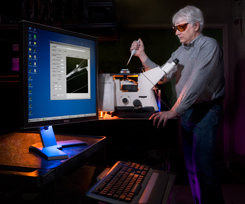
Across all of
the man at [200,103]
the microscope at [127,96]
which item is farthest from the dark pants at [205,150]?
the microscope at [127,96]

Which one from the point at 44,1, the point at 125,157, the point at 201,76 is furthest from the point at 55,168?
the point at 44,1

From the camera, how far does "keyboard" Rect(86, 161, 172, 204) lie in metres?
0.60

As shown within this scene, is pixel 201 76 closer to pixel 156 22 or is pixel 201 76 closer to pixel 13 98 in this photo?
pixel 156 22

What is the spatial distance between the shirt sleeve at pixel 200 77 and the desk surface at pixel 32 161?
2.17 ft

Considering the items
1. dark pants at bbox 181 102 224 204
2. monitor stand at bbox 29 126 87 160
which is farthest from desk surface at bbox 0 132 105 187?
dark pants at bbox 181 102 224 204

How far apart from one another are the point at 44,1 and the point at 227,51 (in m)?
2.39

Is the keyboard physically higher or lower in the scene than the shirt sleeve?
lower

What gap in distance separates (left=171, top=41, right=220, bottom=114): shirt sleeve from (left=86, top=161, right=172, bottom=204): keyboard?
711 millimetres

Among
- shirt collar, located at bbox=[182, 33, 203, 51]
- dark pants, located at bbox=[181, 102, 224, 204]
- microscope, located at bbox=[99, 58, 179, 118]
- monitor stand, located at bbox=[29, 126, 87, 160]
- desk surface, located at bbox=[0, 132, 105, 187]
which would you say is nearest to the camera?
desk surface, located at bbox=[0, 132, 105, 187]

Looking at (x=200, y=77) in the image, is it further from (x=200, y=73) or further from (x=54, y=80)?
(x=54, y=80)

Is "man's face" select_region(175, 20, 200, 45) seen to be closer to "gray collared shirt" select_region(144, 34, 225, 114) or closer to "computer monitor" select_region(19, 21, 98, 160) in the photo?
"gray collared shirt" select_region(144, 34, 225, 114)

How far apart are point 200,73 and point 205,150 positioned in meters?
0.56

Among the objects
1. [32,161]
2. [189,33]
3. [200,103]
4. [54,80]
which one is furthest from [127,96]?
[32,161]

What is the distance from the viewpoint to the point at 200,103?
5.35 feet
